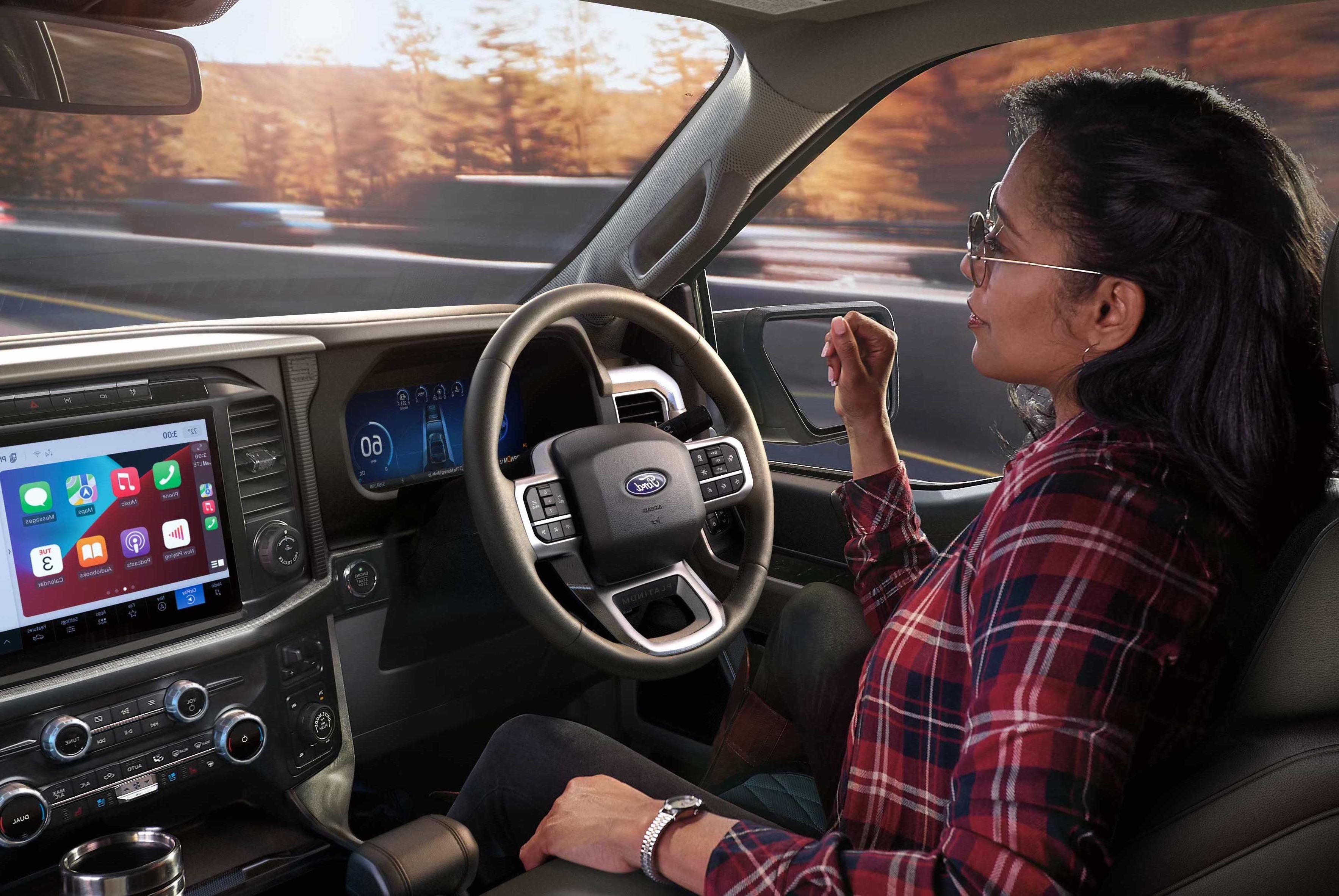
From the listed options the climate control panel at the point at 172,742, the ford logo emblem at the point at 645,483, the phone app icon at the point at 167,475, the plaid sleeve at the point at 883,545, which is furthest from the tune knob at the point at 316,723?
the plaid sleeve at the point at 883,545

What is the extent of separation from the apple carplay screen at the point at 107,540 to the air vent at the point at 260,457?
0.15 ft

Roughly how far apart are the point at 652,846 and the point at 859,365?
0.96m

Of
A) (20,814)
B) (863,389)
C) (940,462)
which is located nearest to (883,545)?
(863,389)

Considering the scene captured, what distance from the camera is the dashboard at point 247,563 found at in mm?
1557

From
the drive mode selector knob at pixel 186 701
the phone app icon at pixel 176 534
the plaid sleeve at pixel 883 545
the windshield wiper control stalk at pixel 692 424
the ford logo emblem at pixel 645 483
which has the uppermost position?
the windshield wiper control stalk at pixel 692 424

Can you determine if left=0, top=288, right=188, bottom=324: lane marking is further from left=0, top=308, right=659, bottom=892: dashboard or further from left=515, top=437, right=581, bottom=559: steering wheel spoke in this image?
left=515, top=437, right=581, bottom=559: steering wheel spoke

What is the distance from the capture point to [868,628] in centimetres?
175

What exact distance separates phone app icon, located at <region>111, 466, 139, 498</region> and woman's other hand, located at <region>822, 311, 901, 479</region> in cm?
116

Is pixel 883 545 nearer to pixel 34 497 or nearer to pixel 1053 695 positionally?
pixel 1053 695

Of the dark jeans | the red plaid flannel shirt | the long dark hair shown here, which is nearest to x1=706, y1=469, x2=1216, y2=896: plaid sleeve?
the red plaid flannel shirt

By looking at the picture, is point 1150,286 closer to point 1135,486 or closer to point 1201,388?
point 1201,388

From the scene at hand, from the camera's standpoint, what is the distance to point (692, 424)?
2068mm

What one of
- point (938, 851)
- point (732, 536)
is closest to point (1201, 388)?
point (938, 851)

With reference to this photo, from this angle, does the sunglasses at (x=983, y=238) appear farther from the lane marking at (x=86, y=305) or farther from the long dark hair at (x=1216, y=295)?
the lane marking at (x=86, y=305)
